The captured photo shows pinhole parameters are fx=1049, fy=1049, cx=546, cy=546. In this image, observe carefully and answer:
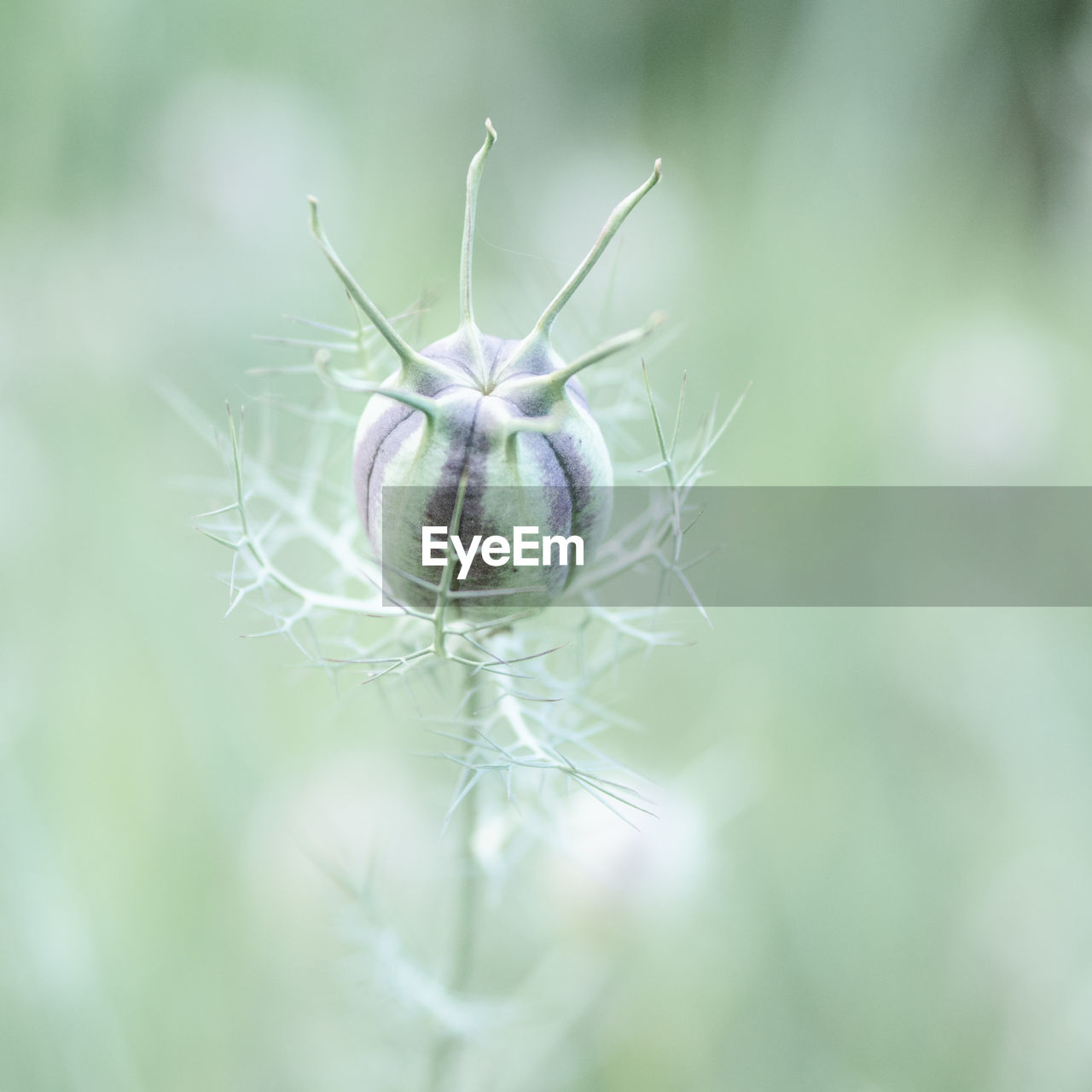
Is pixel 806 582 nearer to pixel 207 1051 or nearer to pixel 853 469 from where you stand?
pixel 853 469

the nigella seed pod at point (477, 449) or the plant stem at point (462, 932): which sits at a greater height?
the nigella seed pod at point (477, 449)

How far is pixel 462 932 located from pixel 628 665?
860mm

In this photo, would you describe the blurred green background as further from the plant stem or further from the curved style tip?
the curved style tip

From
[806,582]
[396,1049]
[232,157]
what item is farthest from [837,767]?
[232,157]

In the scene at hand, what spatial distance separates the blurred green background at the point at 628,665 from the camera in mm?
1306

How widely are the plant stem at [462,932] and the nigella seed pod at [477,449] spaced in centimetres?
18

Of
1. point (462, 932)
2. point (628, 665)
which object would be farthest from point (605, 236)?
point (628, 665)

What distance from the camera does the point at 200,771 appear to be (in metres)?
1.43

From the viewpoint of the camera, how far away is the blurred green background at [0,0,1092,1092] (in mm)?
1306

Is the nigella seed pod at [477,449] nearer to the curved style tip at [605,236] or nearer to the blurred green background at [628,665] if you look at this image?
the curved style tip at [605,236]

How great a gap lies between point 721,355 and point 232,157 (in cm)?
91

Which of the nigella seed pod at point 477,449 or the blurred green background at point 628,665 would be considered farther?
the blurred green background at point 628,665

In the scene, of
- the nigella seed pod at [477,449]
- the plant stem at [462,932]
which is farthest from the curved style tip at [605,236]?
the plant stem at [462,932]

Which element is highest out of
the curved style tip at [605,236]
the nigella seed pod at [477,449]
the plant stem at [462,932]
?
the curved style tip at [605,236]
